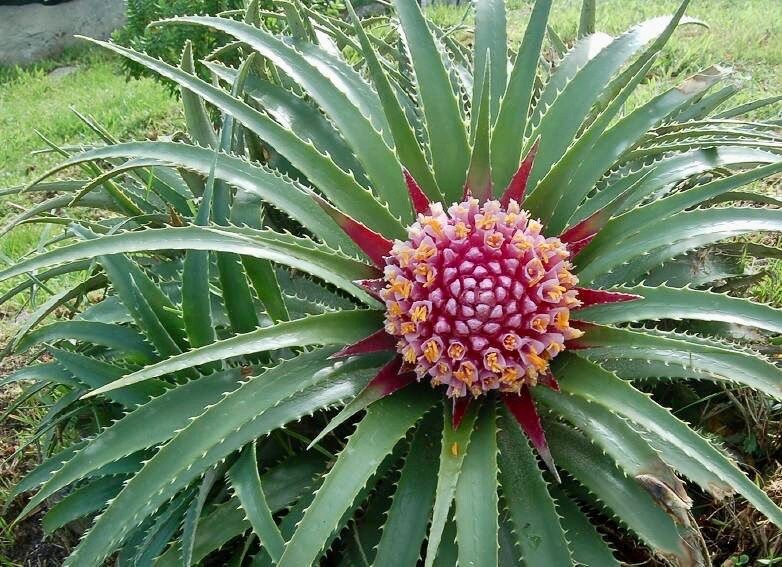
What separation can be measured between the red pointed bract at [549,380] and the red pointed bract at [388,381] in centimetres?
26

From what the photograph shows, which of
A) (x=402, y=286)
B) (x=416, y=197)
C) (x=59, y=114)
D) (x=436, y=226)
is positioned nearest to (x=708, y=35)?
(x=416, y=197)

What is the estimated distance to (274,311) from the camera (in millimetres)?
1603

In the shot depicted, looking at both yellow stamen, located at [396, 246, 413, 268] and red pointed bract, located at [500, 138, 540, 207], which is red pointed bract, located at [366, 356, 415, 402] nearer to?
yellow stamen, located at [396, 246, 413, 268]

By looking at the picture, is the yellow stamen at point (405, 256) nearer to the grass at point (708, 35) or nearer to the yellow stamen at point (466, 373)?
the yellow stamen at point (466, 373)

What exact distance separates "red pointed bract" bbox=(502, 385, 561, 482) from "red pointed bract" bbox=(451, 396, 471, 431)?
9 cm

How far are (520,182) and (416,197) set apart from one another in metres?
0.22

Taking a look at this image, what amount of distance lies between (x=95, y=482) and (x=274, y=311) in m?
0.58

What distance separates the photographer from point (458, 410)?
4.47 feet

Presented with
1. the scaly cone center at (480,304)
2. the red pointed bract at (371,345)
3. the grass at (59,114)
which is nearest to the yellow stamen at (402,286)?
the scaly cone center at (480,304)

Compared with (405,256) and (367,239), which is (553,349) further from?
(367,239)

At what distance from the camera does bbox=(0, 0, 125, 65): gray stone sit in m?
7.20

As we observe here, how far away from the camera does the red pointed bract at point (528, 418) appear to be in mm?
1288

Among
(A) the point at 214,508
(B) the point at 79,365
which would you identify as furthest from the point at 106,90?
(A) the point at 214,508

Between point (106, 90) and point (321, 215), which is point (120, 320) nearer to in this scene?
point (321, 215)
